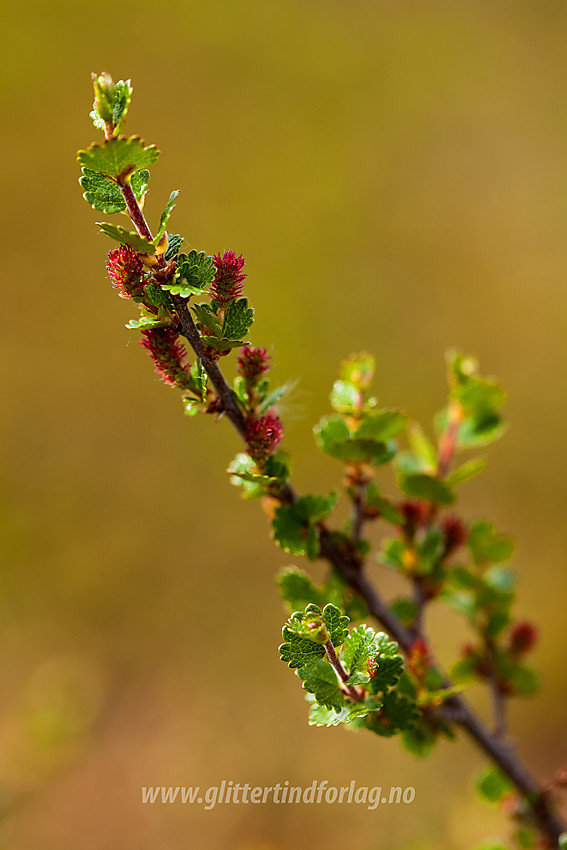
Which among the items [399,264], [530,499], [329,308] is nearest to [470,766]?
[530,499]

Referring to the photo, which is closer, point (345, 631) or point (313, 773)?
point (345, 631)

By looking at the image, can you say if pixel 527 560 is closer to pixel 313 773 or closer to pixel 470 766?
pixel 470 766

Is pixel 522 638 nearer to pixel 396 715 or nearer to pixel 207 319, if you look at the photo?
pixel 396 715

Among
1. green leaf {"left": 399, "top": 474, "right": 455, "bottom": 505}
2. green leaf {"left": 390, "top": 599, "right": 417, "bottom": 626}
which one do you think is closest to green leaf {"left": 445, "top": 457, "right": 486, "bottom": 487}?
green leaf {"left": 399, "top": 474, "right": 455, "bottom": 505}

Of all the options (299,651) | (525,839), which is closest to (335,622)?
(299,651)

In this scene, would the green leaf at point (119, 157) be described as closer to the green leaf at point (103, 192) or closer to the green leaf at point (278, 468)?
the green leaf at point (103, 192)

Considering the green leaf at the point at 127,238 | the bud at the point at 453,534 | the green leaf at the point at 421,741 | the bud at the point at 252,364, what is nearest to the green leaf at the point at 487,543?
the bud at the point at 453,534

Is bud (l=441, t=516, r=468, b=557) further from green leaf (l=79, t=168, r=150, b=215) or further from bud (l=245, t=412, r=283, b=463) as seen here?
green leaf (l=79, t=168, r=150, b=215)
